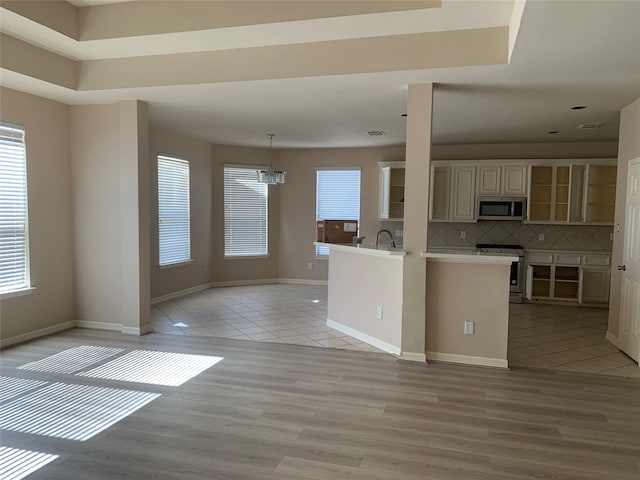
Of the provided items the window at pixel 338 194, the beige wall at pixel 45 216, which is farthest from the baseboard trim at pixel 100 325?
the window at pixel 338 194

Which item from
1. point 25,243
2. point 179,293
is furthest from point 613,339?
point 25,243

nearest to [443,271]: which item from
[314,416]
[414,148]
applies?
[414,148]

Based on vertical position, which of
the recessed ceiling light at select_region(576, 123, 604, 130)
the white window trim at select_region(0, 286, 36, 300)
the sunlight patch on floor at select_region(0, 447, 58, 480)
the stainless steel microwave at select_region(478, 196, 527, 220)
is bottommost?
the sunlight patch on floor at select_region(0, 447, 58, 480)

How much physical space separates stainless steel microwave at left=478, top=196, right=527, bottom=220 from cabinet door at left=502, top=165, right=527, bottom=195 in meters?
0.12

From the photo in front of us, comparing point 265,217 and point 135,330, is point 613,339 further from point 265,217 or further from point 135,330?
point 265,217

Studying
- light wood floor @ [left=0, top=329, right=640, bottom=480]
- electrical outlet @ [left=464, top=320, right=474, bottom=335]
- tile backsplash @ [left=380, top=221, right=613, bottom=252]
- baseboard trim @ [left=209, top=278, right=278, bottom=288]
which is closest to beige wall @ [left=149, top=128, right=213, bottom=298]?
baseboard trim @ [left=209, top=278, right=278, bottom=288]

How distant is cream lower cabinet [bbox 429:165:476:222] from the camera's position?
23.1 feet

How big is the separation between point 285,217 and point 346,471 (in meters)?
6.40

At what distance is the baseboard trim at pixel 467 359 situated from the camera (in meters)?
4.02

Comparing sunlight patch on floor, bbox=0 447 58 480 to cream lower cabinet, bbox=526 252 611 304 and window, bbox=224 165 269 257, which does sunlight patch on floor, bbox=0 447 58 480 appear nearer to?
window, bbox=224 165 269 257

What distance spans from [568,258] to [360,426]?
5274 millimetres

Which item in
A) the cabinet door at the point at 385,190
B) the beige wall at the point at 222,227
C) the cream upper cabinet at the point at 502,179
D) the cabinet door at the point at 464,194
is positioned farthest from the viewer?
the beige wall at the point at 222,227

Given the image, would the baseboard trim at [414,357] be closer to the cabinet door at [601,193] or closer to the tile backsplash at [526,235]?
the tile backsplash at [526,235]

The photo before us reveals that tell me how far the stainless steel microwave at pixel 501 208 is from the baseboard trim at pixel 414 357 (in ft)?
11.9
